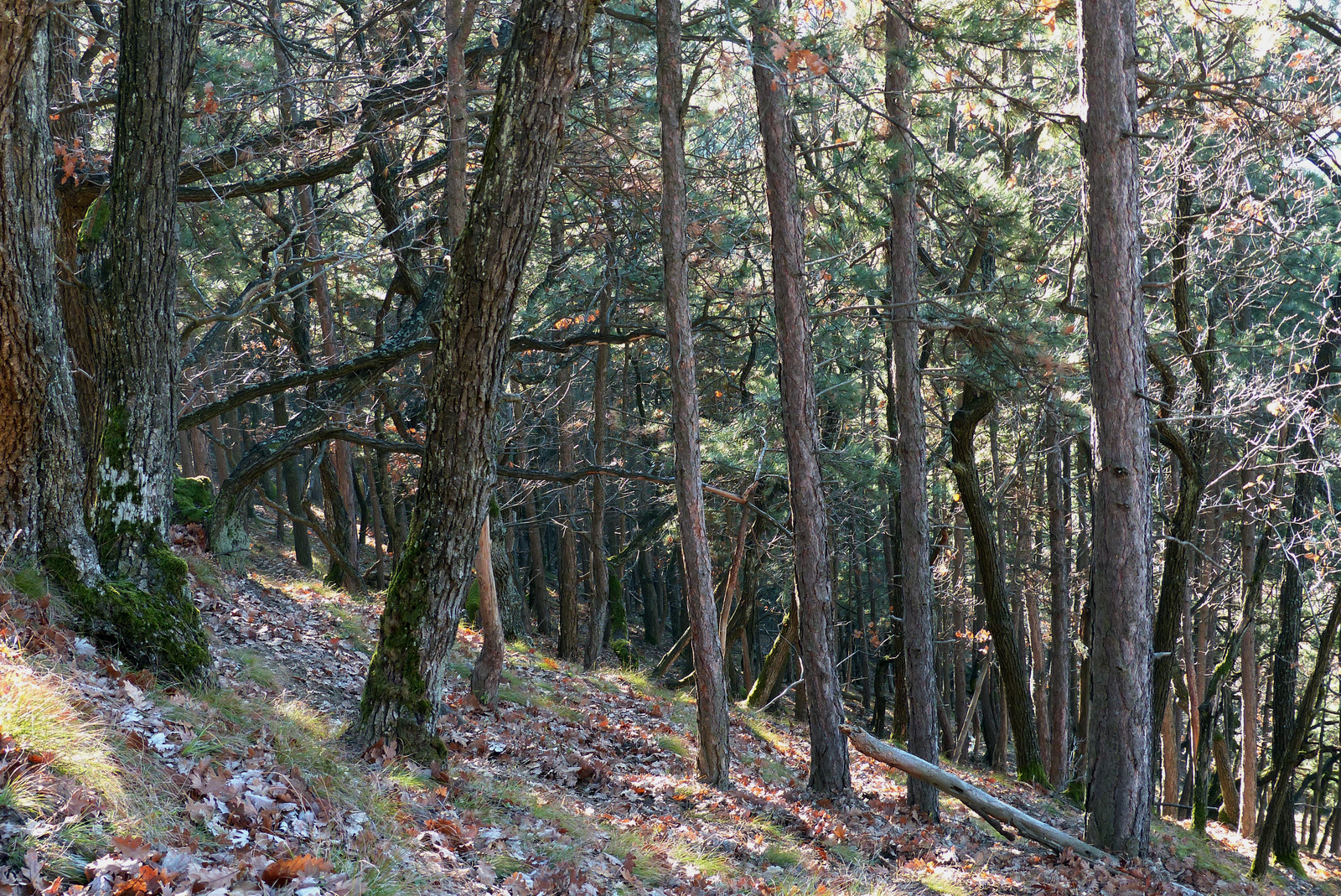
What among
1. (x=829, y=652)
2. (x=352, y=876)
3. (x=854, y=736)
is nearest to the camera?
(x=352, y=876)

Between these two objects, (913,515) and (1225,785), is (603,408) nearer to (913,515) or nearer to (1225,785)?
(913,515)

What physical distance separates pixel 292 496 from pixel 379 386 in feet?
29.3

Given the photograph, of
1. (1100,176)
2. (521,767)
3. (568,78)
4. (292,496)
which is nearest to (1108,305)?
(1100,176)

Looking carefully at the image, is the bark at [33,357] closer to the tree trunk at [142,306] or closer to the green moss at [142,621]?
the green moss at [142,621]

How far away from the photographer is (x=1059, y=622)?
14.5m

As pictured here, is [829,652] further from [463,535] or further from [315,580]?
[315,580]

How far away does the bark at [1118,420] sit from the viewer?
22.4 feet

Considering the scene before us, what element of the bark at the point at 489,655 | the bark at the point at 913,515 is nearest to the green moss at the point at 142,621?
the bark at the point at 489,655

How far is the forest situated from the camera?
4.59 m

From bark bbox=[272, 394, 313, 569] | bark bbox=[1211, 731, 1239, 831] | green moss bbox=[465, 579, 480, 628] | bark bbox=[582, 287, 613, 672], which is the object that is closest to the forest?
bark bbox=[1211, 731, 1239, 831]

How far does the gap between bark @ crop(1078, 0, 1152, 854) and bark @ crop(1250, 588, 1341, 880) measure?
15.6 feet

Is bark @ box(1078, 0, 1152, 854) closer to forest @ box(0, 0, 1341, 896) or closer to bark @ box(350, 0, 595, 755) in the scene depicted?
forest @ box(0, 0, 1341, 896)

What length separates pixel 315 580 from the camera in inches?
576

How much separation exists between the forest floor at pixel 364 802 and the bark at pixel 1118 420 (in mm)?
774
